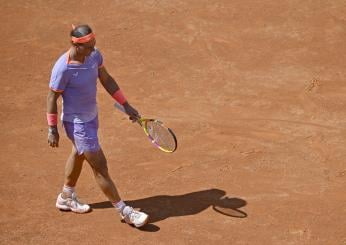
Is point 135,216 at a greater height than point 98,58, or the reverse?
point 98,58

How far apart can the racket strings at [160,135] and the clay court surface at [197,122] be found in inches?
26.9

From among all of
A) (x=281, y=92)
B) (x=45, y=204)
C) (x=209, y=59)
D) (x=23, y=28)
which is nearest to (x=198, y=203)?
(x=45, y=204)

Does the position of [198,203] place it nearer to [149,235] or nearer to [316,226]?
[149,235]

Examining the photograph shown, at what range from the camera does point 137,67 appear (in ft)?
33.5

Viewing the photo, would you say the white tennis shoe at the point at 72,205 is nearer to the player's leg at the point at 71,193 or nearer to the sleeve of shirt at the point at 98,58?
the player's leg at the point at 71,193

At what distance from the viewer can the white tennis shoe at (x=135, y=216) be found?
680cm

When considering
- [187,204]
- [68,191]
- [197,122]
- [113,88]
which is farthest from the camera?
[197,122]

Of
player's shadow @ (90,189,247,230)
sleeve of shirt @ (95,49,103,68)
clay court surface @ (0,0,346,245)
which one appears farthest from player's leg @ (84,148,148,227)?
sleeve of shirt @ (95,49,103,68)

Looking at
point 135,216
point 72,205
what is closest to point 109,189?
point 135,216

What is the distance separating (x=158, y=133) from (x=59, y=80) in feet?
4.40

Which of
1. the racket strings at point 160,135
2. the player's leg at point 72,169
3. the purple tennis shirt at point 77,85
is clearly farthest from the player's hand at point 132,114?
the player's leg at point 72,169

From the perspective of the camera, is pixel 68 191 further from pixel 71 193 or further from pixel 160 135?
pixel 160 135

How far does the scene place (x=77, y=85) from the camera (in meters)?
6.44

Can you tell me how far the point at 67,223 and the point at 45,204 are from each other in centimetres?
45
